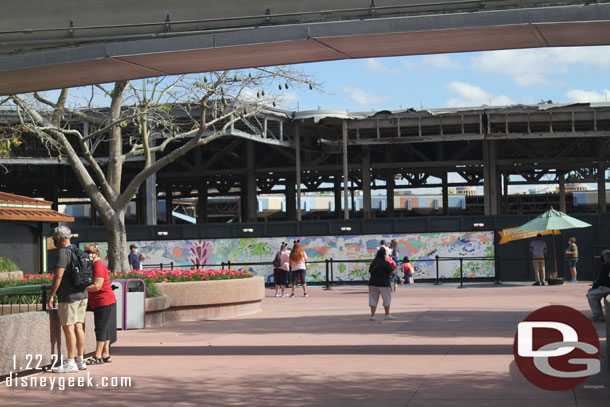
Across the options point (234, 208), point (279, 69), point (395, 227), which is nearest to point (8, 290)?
point (279, 69)

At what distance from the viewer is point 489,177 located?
46.4 meters

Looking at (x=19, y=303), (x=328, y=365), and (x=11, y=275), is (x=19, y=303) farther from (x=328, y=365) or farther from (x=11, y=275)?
(x=11, y=275)

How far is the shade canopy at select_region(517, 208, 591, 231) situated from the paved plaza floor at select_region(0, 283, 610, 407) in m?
7.74

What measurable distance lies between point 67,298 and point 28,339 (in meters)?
0.68

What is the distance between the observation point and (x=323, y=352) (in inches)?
477

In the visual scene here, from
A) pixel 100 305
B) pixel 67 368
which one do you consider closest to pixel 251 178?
pixel 100 305

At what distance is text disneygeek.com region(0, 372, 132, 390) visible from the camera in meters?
9.55

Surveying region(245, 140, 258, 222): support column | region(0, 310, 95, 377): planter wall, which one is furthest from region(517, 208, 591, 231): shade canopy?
region(245, 140, 258, 222): support column

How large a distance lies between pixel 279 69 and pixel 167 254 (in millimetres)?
14930

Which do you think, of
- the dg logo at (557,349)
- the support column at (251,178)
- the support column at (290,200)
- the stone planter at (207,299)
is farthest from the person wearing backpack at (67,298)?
the support column at (290,200)

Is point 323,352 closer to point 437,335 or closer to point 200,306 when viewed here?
point 437,335

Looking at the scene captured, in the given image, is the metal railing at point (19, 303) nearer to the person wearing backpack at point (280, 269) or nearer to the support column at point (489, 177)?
the person wearing backpack at point (280, 269)

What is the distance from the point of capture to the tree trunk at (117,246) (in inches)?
800

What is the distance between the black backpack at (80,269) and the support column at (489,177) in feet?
121
